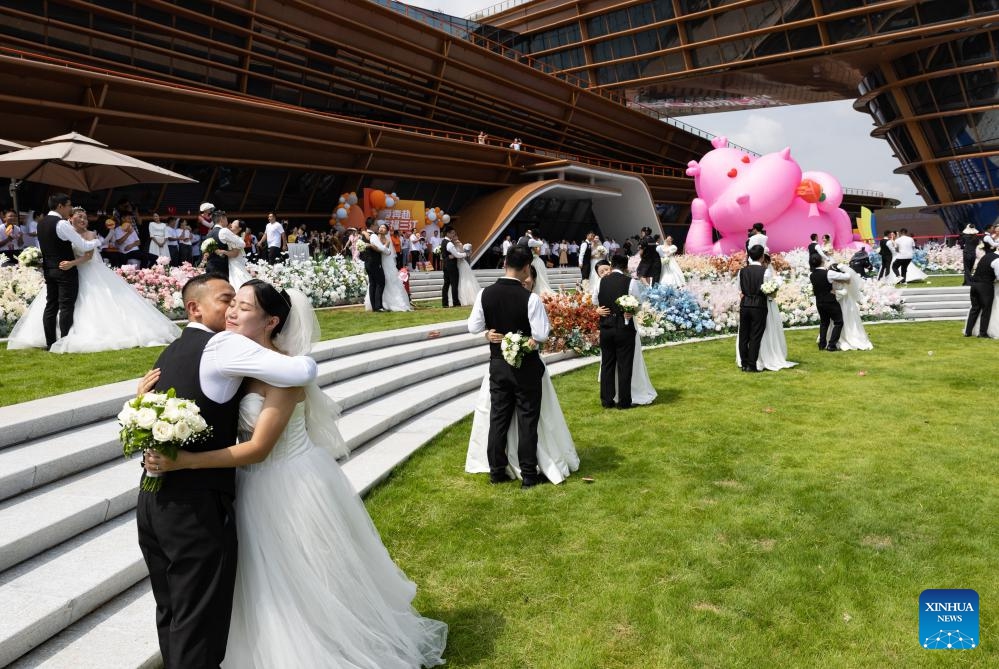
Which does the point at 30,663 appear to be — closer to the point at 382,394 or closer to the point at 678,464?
the point at 678,464

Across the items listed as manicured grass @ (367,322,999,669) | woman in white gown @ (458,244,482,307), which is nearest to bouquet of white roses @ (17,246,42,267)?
manicured grass @ (367,322,999,669)

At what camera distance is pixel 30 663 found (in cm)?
311

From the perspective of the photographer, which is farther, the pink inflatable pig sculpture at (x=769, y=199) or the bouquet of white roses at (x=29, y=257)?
the pink inflatable pig sculpture at (x=769, y=199)

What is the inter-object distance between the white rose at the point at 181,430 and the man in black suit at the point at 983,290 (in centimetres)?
1535

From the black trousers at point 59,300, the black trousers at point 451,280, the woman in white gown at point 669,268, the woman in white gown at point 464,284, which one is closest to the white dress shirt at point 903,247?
the woman in white gown at point 669,268

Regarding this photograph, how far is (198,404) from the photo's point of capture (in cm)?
265

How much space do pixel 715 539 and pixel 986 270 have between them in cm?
1216

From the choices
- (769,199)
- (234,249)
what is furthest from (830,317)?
(769,199)

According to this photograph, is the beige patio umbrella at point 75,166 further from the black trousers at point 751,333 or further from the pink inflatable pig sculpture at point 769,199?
the pink inflatable pig sculpture at point 769,199

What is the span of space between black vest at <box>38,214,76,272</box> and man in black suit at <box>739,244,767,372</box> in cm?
986

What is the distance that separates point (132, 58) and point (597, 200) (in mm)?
25024

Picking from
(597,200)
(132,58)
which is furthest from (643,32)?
(132,58)

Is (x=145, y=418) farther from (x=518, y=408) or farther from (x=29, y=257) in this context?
(x=29, y=257)

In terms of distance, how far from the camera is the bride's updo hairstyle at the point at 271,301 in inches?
114
